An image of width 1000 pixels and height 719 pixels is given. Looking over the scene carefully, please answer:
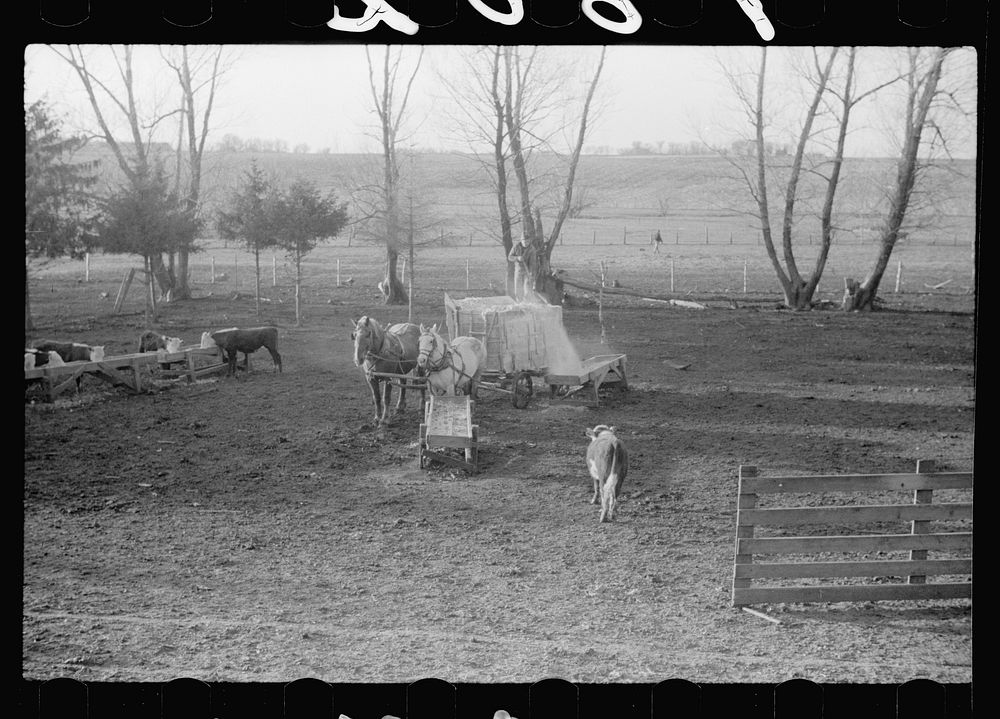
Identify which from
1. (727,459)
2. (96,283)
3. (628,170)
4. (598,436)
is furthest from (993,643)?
(96,283)

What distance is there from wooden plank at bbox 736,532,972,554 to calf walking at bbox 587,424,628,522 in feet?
2.41

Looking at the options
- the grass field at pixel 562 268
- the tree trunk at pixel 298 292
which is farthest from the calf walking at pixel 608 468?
the tree trunk at pixel 298 292

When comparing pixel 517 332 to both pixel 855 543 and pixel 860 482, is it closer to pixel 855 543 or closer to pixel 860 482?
pixel 860 482

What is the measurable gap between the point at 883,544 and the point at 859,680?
62 centimetres

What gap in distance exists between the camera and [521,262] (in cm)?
513

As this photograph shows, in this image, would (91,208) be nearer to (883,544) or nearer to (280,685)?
(280,685)

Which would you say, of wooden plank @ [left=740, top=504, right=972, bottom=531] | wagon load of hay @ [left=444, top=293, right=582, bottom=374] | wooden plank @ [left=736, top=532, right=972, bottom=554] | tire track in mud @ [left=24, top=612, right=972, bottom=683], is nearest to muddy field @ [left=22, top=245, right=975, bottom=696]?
tire track in mud @ [left=24, top=612, right=972, bottom=683]

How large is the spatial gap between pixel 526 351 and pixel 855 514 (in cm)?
184

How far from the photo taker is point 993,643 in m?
4.14

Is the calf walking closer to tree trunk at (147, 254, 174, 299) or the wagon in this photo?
the wagon

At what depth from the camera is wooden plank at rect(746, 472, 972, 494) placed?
4.19 m

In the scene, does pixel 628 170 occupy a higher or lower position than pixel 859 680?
higher

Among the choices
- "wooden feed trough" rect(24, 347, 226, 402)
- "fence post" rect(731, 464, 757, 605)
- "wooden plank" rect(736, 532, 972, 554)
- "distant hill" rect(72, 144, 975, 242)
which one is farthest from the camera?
"distant hill" rect(72, 144, 975, 242)

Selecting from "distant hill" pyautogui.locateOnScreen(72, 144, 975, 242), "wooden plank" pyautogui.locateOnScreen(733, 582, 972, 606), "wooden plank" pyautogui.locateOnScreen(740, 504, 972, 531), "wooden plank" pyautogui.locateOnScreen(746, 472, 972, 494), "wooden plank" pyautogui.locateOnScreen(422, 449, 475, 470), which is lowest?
"wooden plank" pyautogui.locateOnScreen(733, 582, 972, 606)
